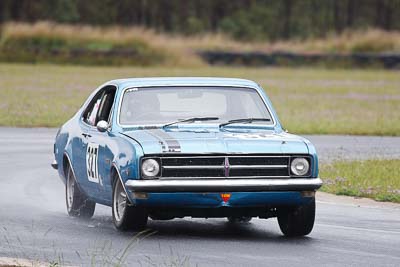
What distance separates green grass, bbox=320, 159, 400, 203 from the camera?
50.8 feet

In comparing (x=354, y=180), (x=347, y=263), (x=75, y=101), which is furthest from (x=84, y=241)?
(x=75, y=101)

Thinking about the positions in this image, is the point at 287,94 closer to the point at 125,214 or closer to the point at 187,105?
the point at 187,105

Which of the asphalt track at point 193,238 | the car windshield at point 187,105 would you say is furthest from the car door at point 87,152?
the car windshield at point 187,105

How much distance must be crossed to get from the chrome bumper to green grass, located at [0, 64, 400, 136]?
1549 cm

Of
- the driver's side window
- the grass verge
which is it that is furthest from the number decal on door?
the grass verge

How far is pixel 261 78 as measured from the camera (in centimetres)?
4503

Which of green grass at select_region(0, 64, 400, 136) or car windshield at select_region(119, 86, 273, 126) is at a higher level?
car windshield at select_region(119, 86, 273, 126)

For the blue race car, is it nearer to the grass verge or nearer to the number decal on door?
the number decal on door

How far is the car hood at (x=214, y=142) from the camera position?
11062 mm

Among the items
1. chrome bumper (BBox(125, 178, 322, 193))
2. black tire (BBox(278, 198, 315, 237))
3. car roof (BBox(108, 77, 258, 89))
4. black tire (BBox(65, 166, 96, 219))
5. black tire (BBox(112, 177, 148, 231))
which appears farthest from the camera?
black tire (BBox(65, 166, 96, 219))

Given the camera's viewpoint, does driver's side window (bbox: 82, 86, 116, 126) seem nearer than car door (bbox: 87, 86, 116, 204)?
No

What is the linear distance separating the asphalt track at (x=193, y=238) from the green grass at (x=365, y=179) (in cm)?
38

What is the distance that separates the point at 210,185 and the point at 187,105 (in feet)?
5.42

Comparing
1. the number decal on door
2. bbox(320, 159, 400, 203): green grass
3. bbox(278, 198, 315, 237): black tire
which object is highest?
the number decal on door
